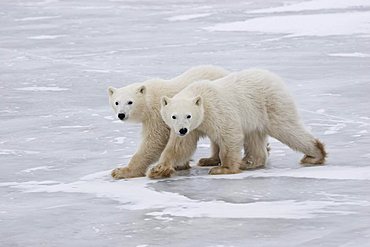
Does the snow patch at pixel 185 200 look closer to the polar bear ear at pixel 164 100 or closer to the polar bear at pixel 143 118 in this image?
the polar bear at pixel 143 118

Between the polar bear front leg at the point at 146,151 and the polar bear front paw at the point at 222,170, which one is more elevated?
the polar bear front leg at the point at 146,151

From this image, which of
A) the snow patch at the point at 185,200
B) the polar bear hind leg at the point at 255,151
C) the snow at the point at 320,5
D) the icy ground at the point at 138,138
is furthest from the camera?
the snow at the point at 320,5

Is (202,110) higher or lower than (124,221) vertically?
higher

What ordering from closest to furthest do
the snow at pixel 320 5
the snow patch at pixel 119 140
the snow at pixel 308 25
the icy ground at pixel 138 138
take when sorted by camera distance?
the icy ground at pixel 138 138
the snow patch at pixel 119 140
the snow at pixel 308 25
the snow at pixel 320 5

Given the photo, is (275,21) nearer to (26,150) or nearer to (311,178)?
(26,150)

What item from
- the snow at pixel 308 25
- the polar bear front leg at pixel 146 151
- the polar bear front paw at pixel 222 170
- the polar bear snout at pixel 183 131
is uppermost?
the snow at pixel 308 25

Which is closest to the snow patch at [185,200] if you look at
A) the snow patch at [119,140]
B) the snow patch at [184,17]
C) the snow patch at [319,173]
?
the snow patch at [319,173]

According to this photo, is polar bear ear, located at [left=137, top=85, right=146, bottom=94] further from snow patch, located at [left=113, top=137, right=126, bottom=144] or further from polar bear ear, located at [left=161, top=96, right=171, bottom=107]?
snow patch, located at [left=113, top=137, right=126, bottom=144]

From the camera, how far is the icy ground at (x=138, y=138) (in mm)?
5211

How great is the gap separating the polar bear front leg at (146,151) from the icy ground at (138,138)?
0.74 feet

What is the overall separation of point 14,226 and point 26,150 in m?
2.49

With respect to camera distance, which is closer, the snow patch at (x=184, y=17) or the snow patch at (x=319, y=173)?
the snow patch at (x=319, y=173)

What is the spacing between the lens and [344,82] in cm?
1026

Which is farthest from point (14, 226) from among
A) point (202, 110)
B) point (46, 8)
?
point (46, 8)
